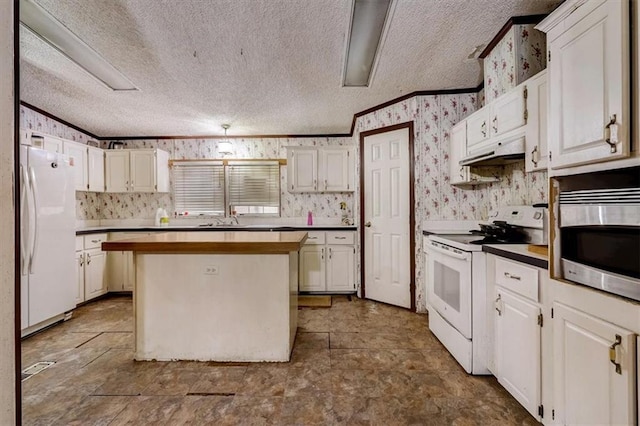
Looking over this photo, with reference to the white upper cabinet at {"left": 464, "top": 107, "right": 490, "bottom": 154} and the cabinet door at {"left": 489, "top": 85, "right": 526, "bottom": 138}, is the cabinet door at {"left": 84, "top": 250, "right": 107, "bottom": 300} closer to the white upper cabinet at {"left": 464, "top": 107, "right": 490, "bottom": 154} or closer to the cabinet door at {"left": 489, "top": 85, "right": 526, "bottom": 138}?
the white upper cabinet at {"left": 464, "top": 107, "right": 490, "bottom": 154}

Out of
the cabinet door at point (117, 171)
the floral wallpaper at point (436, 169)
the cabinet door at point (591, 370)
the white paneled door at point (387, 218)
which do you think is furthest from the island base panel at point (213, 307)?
the cabinet door at point (117, 171)

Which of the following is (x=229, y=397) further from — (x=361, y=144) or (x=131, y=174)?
(x=131, y=174)

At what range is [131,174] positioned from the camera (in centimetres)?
440

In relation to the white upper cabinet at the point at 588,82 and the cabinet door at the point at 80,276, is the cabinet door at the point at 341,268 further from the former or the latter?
the cabinet door at the point at 80,276

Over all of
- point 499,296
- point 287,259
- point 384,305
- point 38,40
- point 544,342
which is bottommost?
point 384,305

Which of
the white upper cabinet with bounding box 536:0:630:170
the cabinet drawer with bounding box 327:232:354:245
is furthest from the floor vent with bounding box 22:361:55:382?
the white upper cabinet with bounding box 536:0:630:170

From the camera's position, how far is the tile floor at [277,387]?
1636 mm

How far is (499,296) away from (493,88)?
1728 millimetres

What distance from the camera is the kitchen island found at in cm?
220

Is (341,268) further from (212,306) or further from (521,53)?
(521,53)

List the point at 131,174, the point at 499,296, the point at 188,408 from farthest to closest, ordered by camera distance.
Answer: the point at 131,174 → the point at 499,296 → the point at 188,408

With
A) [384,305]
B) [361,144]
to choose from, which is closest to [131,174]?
[361,144]

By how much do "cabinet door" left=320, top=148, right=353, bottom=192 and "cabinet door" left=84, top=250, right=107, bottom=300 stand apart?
10.5ft

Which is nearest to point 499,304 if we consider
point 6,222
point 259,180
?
point 6,222
